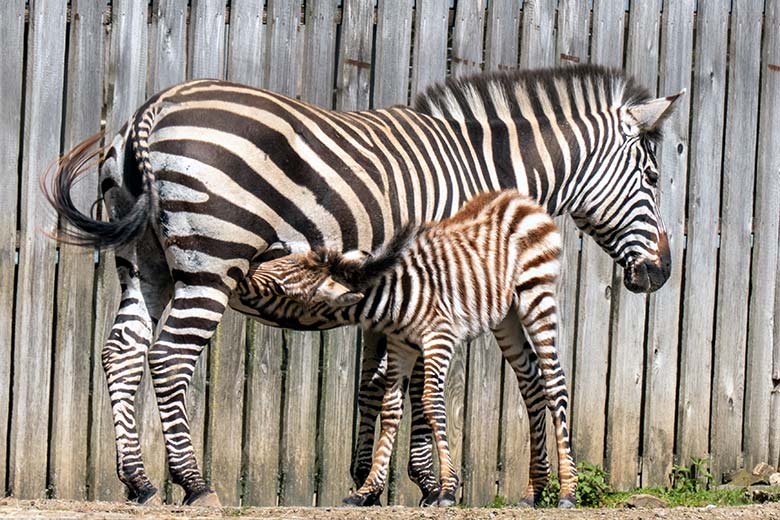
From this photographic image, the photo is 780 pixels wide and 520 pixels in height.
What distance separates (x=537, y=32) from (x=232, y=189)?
147 inches

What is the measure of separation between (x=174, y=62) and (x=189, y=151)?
7.82 ft

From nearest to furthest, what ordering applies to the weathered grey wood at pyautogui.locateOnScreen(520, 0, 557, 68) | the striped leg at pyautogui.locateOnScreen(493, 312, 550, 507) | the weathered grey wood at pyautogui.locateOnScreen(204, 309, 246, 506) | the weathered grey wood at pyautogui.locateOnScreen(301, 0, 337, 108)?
the striped leg at pyautogui.locateOnScreen(493, 312, 550, 507)
the weathered grey wood at pyautogui.locateOnScreen(204, 309, 246, 506)
the weathered grey wood at pyautogui.locateOnScreen(301, 0, 337, 108)
the weathered grey wood at pyautogui.locateOnScreen(520, 0, 557, 68)

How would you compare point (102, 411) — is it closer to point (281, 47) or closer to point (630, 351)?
point (281, 47)

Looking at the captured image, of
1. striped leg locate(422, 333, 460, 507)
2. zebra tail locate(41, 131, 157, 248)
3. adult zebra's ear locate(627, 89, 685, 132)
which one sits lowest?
striped leg locate(422, 333, 460, 507)

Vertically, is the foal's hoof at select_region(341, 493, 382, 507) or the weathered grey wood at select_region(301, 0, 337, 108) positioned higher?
the weathered grey wood at select_region(301, 0, 337, 108)

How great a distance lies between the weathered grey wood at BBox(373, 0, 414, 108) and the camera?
817 cm

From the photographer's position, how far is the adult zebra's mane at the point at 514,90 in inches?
280

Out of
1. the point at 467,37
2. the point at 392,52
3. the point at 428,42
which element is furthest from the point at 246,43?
the point at 467,37

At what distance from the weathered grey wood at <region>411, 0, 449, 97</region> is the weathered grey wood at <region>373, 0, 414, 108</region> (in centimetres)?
6

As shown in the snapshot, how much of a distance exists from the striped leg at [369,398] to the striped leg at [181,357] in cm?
159

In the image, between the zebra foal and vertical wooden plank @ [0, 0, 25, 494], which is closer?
the zebra foal

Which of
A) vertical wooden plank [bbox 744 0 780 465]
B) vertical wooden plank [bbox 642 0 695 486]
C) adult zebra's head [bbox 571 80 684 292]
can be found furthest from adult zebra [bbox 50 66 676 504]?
vertical wooden plank [bbox 744 0 780 465]

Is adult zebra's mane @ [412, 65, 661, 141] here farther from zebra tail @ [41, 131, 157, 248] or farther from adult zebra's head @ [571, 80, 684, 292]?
zebra tail @ [41, 131, 157, 248]

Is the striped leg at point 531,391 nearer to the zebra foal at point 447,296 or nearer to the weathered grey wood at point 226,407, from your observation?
the zebra foal at point 447,296
